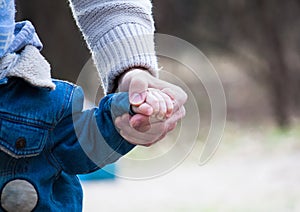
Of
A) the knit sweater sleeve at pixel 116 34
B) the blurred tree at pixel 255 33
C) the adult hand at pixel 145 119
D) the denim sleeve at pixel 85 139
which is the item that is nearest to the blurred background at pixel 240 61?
the blurred tree at pixel 255 33

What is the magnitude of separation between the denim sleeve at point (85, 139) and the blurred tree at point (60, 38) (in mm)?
4918

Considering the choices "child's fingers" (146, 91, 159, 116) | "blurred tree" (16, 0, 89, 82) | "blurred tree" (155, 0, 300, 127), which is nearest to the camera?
"child's fingers" (146, 91, 159, 116)

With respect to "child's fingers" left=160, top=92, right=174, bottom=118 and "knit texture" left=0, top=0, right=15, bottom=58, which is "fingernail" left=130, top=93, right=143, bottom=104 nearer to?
"child's fingers" left=160, top=92, right=174, bottom=118

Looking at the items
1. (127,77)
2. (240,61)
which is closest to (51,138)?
(127,77)

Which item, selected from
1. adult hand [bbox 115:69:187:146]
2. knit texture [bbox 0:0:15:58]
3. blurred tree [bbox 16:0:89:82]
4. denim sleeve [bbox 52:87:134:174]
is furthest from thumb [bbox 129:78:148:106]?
blurred tree [bbox 16:0:89:82]

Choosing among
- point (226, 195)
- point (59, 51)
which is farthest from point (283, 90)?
point (226, 195)

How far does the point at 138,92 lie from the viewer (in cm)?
106

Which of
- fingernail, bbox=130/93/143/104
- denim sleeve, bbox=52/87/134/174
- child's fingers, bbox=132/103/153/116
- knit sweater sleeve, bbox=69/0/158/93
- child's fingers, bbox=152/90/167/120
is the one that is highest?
knit sweater sleeve, bbox=69/0/158/93

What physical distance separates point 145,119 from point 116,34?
0.30 m

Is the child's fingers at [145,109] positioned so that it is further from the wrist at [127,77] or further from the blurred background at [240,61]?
the blurred background at [240,61]

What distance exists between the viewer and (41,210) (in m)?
1.20

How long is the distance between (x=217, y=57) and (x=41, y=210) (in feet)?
18.8

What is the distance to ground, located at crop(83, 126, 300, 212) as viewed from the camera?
3775mm

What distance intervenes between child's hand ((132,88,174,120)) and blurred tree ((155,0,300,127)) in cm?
548
